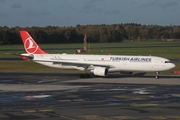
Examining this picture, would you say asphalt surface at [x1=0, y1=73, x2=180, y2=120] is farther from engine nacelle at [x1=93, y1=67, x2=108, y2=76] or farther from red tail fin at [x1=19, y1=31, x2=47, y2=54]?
red tail fin at [x1=19, y1=31, x2=47, y2=54]

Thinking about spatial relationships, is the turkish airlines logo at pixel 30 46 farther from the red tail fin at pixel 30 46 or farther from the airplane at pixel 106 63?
the airplane at pixel 106 63

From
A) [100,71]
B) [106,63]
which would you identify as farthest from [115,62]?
[100,71]

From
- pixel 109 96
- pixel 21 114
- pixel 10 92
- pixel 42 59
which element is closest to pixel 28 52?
pixel 42 59

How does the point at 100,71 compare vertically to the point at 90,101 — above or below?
above

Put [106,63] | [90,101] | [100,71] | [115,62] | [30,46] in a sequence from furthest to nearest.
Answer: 1. [30,46]
2. [106,63]
3. [115,62]
4. [100,71]
5. [90,101]

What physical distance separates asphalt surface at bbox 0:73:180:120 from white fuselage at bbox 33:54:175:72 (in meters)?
6.73

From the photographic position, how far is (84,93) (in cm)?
3778

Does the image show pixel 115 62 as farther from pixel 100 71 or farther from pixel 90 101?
pixel 90 101

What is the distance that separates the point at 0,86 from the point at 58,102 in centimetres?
1465

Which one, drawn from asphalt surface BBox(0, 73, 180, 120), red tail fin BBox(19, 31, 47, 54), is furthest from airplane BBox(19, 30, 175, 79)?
asphalt surface BBox(0, 73, 180, 120)

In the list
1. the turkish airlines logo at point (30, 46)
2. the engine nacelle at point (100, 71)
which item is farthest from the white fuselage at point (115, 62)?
the turkish airlines logo at point (30, 46)

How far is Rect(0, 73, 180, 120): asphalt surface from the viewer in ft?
83.4

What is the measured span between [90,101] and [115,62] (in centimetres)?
2391

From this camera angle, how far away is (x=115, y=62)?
5562cm
